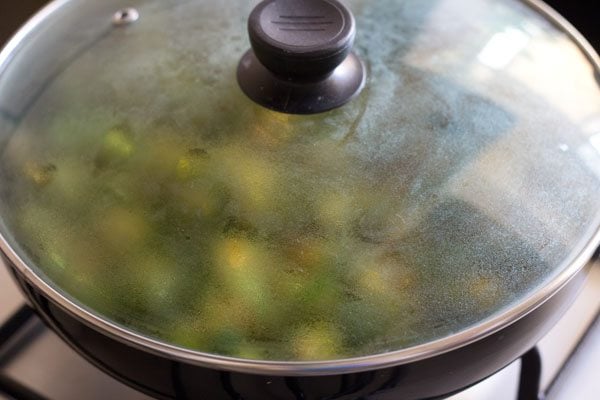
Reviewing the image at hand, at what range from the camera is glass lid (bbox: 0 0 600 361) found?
2.10 feet

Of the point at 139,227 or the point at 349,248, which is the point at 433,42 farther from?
the point at 139,227

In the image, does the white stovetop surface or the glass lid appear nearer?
the glass lid

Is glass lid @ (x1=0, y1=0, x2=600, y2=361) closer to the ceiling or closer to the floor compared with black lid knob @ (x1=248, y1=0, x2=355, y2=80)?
closer to the floor

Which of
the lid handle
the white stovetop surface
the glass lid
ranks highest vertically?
the lid handle

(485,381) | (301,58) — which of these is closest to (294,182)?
(301,58)

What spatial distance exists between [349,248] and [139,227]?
0.68ft

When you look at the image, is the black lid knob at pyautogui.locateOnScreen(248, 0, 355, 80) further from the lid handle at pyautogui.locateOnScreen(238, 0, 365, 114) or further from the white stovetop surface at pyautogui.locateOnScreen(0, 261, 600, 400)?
the white stovetop surface at pyautogui.locateOnScreen(0, 261, 600, 400)

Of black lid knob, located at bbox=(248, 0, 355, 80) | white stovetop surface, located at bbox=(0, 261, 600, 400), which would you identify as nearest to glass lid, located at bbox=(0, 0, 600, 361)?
black lid knob, located at bbox=(248, 0, 355, 80)

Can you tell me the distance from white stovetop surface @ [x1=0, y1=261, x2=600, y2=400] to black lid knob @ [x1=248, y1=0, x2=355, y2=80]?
0.69m

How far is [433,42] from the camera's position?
856mm

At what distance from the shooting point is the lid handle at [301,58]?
69cm

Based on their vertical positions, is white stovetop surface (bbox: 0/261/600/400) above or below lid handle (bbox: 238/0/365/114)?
below

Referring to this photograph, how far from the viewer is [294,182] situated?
70 cm

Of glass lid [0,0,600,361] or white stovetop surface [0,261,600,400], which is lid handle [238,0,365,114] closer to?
glass lid [0,0,600,361]
